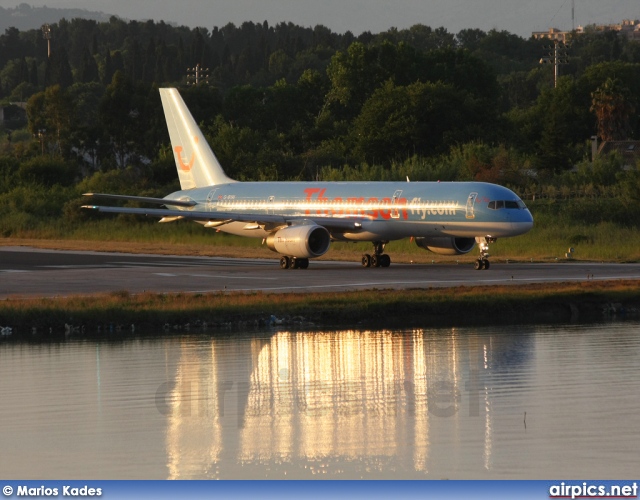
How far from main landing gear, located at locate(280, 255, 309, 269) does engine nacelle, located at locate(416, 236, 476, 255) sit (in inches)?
176

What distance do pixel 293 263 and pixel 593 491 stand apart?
34247 mm

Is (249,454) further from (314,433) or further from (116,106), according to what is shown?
(116,106)

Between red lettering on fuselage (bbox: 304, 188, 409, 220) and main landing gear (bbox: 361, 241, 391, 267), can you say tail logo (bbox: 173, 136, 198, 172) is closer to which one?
red lettering on fuselage (bbox: 304, 188, 409, 220)

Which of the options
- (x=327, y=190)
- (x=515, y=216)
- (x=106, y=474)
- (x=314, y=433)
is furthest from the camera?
(x=327, y=190)

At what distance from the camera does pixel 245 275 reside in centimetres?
4488

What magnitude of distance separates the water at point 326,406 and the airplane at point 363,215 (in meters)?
16.0

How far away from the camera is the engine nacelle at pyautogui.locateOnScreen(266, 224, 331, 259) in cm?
4662

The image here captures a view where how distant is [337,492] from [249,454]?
236cm

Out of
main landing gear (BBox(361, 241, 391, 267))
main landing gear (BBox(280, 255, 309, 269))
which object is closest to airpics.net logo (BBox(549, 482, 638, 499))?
main landing gear (BBox(280, 255, 309, 269))

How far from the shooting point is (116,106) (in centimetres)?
13288

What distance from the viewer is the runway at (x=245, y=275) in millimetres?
38875

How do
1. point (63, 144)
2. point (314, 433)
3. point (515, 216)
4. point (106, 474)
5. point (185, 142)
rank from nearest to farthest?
point (106, 474), point (314, 433), point (515, 216), point (185, 142), point (63, 144)

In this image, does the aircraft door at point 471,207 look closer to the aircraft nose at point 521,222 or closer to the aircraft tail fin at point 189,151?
the aircraft nose at point 521,222

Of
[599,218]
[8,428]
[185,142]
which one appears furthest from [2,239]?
[8,428]
